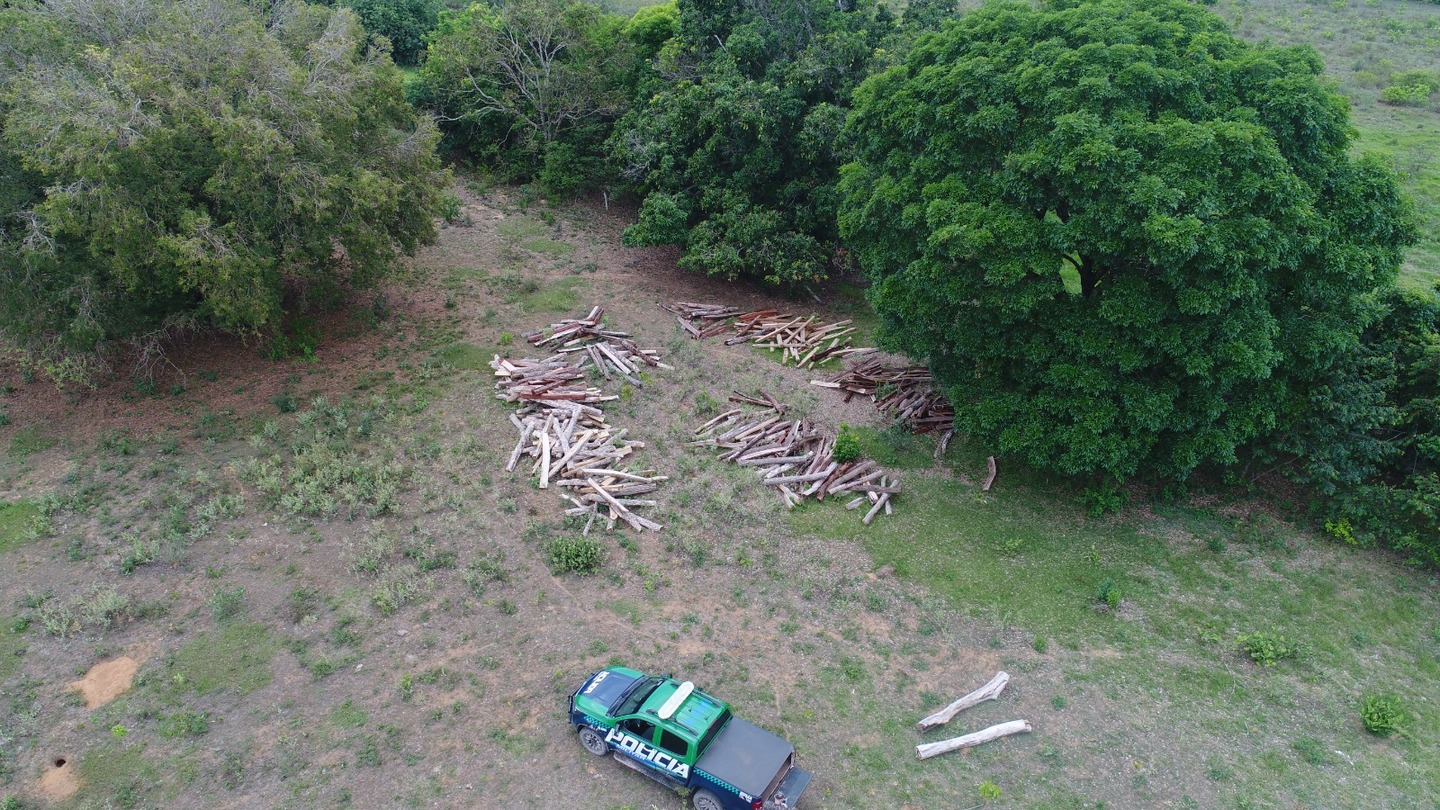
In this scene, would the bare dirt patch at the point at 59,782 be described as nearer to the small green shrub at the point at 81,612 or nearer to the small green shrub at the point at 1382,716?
the small green shrub at the point at 81,612

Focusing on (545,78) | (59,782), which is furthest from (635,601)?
(545,78)

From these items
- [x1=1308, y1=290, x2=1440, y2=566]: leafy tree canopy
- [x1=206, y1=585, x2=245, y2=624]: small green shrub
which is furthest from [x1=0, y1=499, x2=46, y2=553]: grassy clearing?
[x1=1308, y1=290, x2=1440, y2=566]: leafy tree canopy

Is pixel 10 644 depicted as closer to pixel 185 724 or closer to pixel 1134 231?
pixel 185 724

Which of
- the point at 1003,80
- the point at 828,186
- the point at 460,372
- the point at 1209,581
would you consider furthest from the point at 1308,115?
the point at 460,372

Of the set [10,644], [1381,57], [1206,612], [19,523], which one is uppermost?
[1381,57]

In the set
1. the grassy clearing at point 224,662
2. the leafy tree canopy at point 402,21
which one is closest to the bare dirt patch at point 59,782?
the grassy clearing at point 224,662
